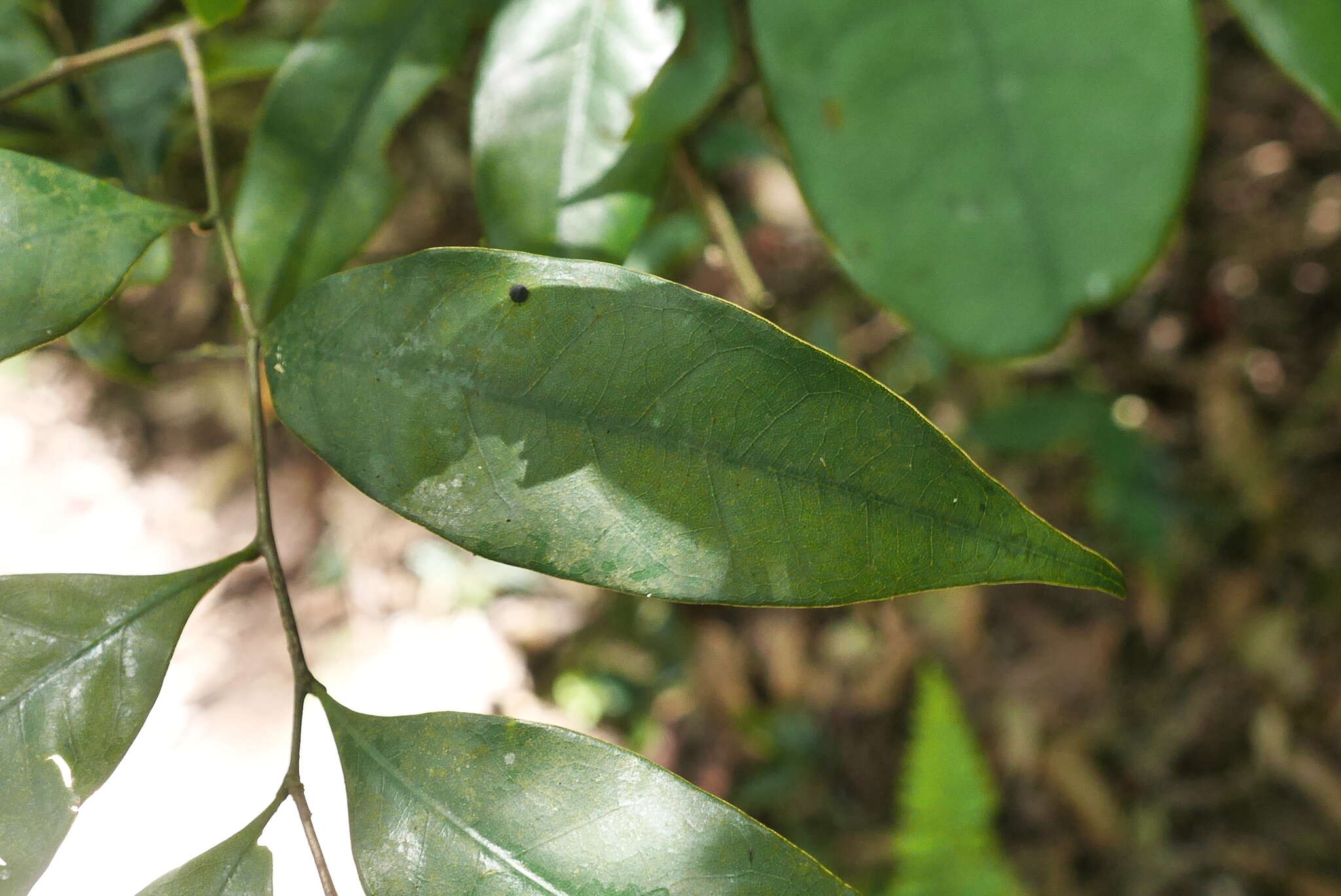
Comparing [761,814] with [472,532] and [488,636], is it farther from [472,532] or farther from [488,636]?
[472,532]

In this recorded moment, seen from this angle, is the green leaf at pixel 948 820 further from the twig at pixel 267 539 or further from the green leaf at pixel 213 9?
the green leaf at pixel 213 9

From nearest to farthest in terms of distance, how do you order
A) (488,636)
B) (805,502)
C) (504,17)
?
(805,502) → (504,17) → (488,636)

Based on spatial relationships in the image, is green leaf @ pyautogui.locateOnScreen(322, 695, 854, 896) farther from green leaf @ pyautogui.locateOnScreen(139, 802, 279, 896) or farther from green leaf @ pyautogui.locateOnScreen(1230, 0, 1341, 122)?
green leaf @ pyautogui.locateOnScreen(1230, 0, 1341, 122)

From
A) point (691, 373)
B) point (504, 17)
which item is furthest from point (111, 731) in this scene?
point (504, 17)

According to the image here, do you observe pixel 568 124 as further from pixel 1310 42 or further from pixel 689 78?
pixel 1310 42

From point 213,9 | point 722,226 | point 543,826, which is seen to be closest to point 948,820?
point 722,226
